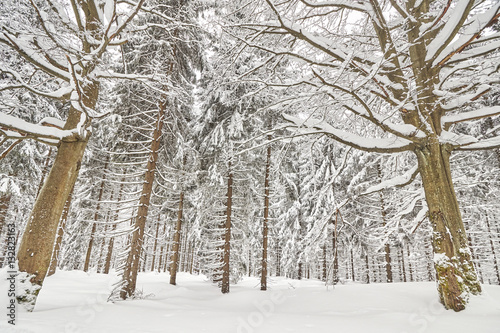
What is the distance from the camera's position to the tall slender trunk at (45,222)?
329 centimetres

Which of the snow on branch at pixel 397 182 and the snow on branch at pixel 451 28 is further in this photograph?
the snow on branch at pixel 397 182

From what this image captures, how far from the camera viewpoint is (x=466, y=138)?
11.1ft

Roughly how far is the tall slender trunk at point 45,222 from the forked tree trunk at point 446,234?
5055 millimetres

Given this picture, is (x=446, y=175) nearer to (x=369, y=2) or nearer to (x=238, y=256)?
(x=369, y=2)

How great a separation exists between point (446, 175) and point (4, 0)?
326 inches

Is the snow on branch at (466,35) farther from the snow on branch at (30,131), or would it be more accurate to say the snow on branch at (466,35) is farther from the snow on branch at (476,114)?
the snow on branch at (30,131)

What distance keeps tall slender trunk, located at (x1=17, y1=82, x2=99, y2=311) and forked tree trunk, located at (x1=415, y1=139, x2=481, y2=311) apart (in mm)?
5055

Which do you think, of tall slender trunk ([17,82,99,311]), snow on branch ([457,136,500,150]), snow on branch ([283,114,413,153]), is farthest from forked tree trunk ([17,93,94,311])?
snow on branch ([457,136,500,150])

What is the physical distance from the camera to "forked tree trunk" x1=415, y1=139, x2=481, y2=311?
300cm

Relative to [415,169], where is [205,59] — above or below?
above

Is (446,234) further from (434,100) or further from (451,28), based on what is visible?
(451,28)

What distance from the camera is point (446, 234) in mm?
3186

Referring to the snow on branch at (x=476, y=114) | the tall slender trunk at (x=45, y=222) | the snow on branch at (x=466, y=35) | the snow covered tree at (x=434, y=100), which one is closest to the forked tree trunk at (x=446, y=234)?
the snow covered tree at (x=434, y=100)

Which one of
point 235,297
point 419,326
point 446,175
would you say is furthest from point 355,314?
point 235,297
